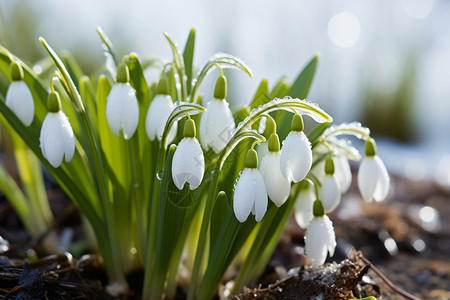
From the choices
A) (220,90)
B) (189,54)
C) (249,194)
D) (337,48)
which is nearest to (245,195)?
(249,194)

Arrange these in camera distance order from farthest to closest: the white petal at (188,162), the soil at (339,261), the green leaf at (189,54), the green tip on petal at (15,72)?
the green leaf at (189,54)
the soil at (339,261)
the green tip on petal at (15,72)
the white petal at (188,162)

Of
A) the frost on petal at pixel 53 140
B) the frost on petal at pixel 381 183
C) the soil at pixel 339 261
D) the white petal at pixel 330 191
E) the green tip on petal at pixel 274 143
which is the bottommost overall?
the soil at pixel 339 261

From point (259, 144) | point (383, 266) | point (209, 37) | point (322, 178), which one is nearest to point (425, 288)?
point (383, 266)

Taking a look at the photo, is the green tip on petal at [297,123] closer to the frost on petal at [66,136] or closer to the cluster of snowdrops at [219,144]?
the cluster of snowdrops at [219,144]

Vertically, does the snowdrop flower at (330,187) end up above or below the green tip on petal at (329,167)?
below

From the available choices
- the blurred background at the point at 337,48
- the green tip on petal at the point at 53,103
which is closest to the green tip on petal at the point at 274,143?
the green tip on petal at the point at 53,103

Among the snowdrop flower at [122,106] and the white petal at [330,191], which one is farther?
the white petal at [330,191]

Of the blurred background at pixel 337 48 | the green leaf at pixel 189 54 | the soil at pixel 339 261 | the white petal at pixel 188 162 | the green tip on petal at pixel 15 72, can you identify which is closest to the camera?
the white petal at pixel 188 162

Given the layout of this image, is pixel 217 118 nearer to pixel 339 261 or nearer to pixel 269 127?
pixel 269 127
